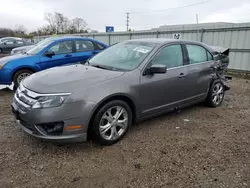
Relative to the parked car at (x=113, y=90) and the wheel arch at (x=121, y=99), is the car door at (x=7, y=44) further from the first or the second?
the wheel arch at (x=121, y=99)

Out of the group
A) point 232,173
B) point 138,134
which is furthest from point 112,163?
point 232,173

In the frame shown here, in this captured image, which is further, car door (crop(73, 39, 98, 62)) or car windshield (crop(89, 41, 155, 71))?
car door (crop(73, 39, 98, 62))

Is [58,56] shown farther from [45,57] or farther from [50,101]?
[50,101]

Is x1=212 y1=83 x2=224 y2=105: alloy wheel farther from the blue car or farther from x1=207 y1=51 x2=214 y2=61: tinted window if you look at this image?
the blue car

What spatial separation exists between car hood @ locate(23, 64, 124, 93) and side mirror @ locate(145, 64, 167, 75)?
0.47 meters

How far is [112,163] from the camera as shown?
2.70 m

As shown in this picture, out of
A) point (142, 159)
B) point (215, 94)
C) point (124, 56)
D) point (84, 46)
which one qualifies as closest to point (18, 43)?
point (84, 46)

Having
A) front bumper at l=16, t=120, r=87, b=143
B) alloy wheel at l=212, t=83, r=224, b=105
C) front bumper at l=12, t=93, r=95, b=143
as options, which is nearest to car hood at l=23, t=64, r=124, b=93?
front bumper at l=12, t=93, r=95, b=143

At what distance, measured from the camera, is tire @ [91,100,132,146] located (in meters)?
2.88

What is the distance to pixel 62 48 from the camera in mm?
A: 6348

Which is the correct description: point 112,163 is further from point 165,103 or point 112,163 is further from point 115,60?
point 115,60

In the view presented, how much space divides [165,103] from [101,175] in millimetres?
1782

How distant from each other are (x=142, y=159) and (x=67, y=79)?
4.99 feet

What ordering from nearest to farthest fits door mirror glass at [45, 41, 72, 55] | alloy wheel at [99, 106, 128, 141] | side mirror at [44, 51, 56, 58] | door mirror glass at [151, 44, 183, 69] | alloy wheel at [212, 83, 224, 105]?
alloy wheel at [99, 106, 128, 141], door mirror glass at [151, 44, 183, 69], alloy wheel at [212, 83, 224, 105], side mirror at [44, 51, 56, 58], door mirror glass at [45, 41, 72, 55]
